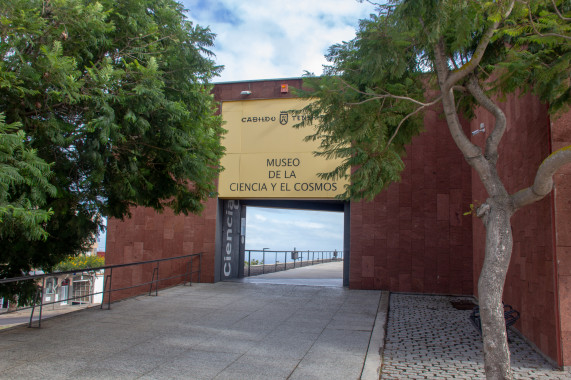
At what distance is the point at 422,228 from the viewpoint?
1271 cm

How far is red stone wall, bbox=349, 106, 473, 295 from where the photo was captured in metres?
12.5

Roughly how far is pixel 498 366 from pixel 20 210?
523cm

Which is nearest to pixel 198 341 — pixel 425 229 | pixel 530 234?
pixel 530 234

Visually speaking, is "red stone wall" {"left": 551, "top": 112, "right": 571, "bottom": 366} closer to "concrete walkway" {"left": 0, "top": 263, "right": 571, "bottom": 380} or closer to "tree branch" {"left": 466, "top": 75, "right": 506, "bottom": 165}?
"concrete walkway" {"left": 0, "top": 263, "right": 571, "bottom": 380}

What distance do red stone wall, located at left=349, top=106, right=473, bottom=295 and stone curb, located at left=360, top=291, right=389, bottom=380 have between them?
10.3 feet

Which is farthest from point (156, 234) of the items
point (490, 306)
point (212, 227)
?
point (490, 306)

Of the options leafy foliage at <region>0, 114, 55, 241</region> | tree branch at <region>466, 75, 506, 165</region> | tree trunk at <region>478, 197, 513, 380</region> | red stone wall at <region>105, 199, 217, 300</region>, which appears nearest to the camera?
tree trunk at <region>478, 197, 513, 380</region>

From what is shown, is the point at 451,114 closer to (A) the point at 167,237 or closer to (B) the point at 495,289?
(B) the point at 495,289

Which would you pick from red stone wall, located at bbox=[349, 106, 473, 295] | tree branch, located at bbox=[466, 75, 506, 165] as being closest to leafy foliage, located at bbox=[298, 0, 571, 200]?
tree branch, located at bbox=[466, 75, 506, 165]

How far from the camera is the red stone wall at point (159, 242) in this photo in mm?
14086

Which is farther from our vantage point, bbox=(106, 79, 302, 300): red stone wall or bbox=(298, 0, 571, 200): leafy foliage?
bbox=(106, 79, 302, 300): red stone wall

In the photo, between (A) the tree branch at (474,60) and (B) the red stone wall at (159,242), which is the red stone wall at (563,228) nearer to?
(A) the tree branch at (474,60)

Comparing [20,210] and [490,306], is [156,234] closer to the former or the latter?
[20,210]

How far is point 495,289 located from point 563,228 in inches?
91.3
